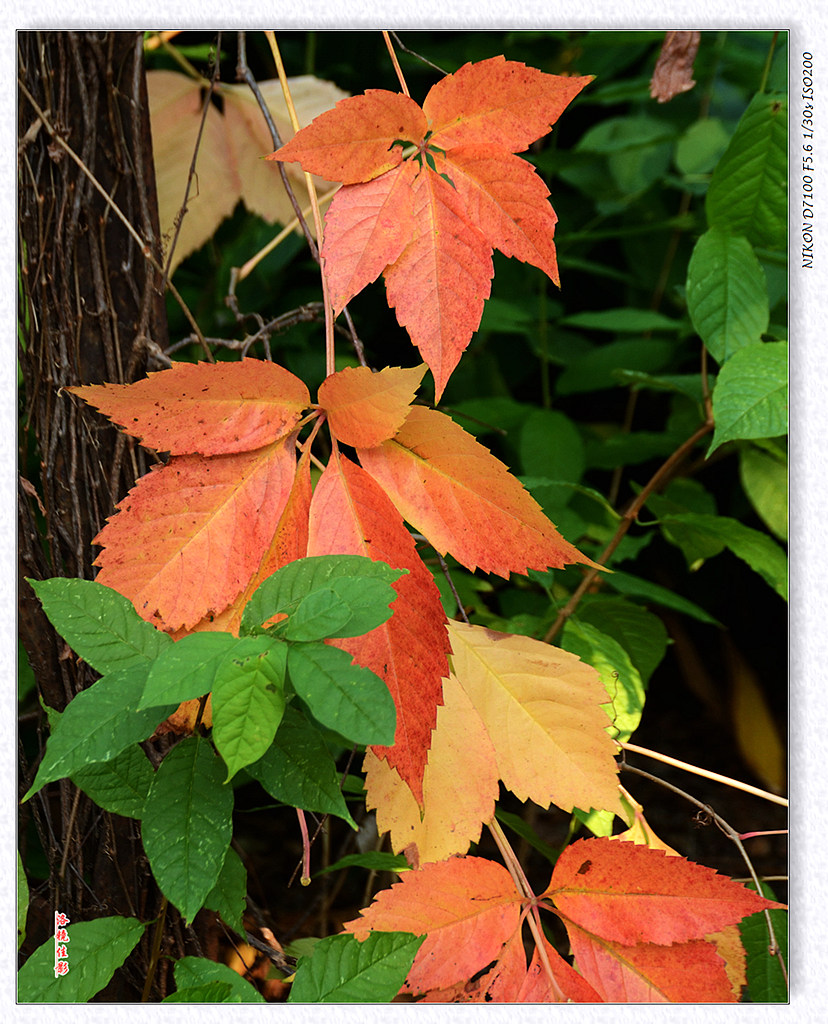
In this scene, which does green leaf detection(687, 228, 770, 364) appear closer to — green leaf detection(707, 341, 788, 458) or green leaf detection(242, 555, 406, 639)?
green leaf detection(707, 341, 788, 458)

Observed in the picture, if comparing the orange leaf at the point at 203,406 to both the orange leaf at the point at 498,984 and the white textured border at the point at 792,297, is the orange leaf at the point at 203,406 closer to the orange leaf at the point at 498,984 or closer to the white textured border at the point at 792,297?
the white textured border at the point at 792,297

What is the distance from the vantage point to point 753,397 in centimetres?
55

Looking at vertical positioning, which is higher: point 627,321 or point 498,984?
point 627,321

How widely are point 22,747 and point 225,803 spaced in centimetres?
24

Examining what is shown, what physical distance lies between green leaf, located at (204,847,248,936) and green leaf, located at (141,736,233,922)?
0.07 metres

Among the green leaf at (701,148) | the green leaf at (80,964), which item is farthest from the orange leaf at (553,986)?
the green leaf at (701,148)

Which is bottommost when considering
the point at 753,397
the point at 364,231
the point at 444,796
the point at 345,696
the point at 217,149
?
the point at 444,796

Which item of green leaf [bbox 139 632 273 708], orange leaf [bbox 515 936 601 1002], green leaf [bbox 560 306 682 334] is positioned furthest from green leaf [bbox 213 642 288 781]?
green leaf [bbox 560 306 682 334]

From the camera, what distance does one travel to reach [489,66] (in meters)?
0.45

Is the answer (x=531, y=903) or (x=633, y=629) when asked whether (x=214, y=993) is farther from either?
(x=633, y=629)

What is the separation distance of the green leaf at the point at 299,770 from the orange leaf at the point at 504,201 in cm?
29

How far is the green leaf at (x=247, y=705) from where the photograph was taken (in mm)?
351

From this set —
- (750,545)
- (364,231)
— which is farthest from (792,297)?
(364,231)

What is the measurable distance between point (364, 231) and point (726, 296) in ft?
1.10
